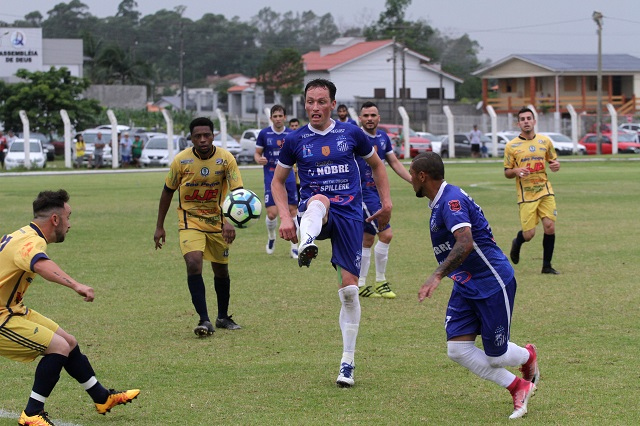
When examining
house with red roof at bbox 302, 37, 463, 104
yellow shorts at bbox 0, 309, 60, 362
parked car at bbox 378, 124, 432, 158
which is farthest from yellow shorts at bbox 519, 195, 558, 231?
house with red roof at bbox 302, 37, 463, 104

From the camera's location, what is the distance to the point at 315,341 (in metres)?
9.30

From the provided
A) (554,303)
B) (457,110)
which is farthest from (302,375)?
(457,110)

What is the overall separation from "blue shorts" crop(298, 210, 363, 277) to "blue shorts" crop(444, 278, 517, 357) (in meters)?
1.24

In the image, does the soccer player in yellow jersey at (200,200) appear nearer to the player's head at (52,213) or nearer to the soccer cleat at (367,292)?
the soccer cleat at (367,292)

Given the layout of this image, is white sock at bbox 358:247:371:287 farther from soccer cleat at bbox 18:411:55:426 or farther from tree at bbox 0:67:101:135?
tree at bbox 0:67:101:135

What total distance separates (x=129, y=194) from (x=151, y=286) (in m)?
17.7

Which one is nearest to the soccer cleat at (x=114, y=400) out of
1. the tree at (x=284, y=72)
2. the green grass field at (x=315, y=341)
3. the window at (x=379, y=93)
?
the green grass field at (x=315, y=341)

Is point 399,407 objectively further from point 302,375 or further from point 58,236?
point 58,236

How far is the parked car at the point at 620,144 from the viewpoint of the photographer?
55.7 metres

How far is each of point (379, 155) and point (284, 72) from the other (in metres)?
83.2

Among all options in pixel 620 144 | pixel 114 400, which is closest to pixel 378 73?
pixel 620 144

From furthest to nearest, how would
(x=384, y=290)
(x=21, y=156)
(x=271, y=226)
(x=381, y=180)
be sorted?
(x=21, y=156), (x=271, y=226), (x=384, y=290), (x=381, y=180)

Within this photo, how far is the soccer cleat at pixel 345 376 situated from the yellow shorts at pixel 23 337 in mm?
2247

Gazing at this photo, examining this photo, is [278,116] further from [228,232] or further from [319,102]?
[319,102]
